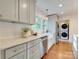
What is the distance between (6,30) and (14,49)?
2.63 ft

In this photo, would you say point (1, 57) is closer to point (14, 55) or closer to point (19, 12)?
point (14, 55)

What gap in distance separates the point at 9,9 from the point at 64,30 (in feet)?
26.8

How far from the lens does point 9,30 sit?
7.58 feet

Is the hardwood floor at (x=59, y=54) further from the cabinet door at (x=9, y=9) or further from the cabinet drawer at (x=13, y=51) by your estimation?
the cabinet door at (x=9, y=9)

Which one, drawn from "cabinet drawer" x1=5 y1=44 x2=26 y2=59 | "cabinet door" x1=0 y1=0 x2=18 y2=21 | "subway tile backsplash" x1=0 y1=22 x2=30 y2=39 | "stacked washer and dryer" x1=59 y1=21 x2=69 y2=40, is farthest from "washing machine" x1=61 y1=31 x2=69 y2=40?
"cabinet drawer" x1=5 y1=44 x2=26 y2=59

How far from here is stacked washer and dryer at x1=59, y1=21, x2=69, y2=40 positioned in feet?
30.1

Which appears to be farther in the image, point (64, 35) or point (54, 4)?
point (64, 35)

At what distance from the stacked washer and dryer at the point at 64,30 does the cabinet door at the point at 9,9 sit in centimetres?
770

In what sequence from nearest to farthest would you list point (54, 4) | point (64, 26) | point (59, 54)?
point (59, 54) → point (54, 4) → point (64, 26)

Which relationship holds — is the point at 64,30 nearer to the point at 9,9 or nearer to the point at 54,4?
the point at 54,4

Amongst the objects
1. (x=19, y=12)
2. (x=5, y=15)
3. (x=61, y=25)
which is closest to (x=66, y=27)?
(x=61, y=25)

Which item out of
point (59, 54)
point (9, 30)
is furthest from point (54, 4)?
point (9, 30)

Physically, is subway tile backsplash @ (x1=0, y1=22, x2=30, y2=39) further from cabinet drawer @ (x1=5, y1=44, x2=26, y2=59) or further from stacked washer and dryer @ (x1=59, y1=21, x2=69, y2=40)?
stacked washer and dryer @ (x1=59, y1=21, x2=69, y2=40)

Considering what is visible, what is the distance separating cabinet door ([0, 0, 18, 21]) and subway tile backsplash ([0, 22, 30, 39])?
0.30 meters
